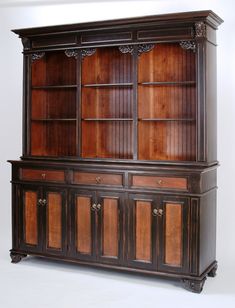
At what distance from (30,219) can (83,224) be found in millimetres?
609

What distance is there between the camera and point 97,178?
489 centimetres

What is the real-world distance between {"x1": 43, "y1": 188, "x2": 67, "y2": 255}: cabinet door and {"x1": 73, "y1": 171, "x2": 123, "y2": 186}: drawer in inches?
8.3

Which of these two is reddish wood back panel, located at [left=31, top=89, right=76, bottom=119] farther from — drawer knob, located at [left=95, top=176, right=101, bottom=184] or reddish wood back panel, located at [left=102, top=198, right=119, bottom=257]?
reddish wood back panel, located at [left=102, top=198, right=119, bottom=257]

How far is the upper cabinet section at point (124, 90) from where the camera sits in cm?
460

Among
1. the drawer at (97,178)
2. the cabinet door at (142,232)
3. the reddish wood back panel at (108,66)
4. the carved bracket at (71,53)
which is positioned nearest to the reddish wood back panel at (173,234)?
the cabinet door at (142,232)

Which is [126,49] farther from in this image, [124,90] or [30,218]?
[30,218]

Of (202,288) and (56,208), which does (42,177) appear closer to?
(56,208)

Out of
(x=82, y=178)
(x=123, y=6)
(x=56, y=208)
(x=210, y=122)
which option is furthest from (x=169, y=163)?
(x=123, y=6)

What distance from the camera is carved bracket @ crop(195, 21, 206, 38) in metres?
4.46

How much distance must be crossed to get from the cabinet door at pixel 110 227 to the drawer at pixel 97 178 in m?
0.10

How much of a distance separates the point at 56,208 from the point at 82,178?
0.42 meters

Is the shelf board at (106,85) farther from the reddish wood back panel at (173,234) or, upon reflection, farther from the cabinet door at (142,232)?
the reddish wood back panel at (173,234)

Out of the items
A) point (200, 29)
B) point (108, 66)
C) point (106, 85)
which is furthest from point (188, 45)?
point (108, 66)

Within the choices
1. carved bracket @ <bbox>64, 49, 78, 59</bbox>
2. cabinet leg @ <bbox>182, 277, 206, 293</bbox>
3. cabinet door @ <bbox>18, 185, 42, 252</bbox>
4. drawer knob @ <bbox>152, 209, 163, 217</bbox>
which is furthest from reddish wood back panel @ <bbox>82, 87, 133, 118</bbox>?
cabinet leg @ <bbox>182, 277, 206, 293</bbox>
